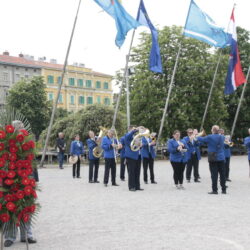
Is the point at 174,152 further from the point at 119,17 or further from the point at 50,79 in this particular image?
the point at 50,79

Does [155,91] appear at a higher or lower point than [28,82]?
lower

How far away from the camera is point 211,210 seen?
10.3 meters

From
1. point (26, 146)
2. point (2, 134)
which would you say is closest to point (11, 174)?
point (26, 146)

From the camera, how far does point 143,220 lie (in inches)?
358

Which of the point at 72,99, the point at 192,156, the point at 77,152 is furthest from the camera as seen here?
the point at 72,99

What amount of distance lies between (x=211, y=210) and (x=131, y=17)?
10964 millimetres

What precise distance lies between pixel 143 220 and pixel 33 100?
57164 millimetres

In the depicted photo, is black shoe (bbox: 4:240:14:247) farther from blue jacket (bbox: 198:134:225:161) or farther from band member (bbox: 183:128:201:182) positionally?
band member (bbox: 183:128:201:182)

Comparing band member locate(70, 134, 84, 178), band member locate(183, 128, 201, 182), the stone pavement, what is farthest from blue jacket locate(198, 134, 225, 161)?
band member locate(70, 134, 84, 178)

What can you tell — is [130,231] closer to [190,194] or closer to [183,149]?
[190,194]

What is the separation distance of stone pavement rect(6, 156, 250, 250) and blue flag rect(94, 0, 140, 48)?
22.4 feet

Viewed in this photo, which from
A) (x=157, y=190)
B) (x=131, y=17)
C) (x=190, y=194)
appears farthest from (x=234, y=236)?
(x=131, y=17)

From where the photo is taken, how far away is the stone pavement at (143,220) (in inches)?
282

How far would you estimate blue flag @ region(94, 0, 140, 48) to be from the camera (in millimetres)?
18519
